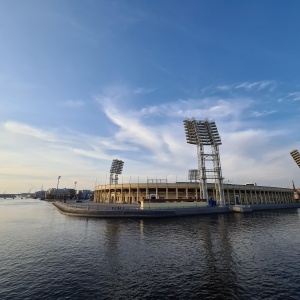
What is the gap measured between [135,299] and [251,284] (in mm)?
9103

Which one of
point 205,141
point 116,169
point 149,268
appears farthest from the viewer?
point 116,169

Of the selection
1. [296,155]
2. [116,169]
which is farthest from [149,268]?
[296,155]

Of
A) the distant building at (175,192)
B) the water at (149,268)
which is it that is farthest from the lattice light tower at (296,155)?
the water at (149,268)

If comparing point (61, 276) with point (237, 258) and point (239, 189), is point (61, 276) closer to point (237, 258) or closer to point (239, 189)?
point (237, 258)

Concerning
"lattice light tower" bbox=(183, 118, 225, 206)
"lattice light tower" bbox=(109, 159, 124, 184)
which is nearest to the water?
"lattice light tower" bbox=(183, 118, 225, 206)

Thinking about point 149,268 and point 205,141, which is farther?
point 205,141

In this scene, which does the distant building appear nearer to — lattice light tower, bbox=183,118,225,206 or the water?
lattice light tower, bbox=183,118,225,206

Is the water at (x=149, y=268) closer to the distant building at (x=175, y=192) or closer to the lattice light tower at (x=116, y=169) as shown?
the distant building at (x=175, y=192)

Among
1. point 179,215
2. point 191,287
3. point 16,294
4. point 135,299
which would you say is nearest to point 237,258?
point 191,287

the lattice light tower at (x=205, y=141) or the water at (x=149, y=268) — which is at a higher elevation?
the lattice light tower at (x=205, y=141)

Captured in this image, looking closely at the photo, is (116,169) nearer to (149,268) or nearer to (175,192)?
(175,192)

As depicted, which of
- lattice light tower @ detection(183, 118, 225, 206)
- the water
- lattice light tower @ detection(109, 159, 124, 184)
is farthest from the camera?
lattice light tower @ detection(109, 159, 124, 184)

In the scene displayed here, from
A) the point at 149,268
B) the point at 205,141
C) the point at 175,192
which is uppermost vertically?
the point at 205,141

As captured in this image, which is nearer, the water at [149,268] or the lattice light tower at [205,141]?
the water at [149,268]
